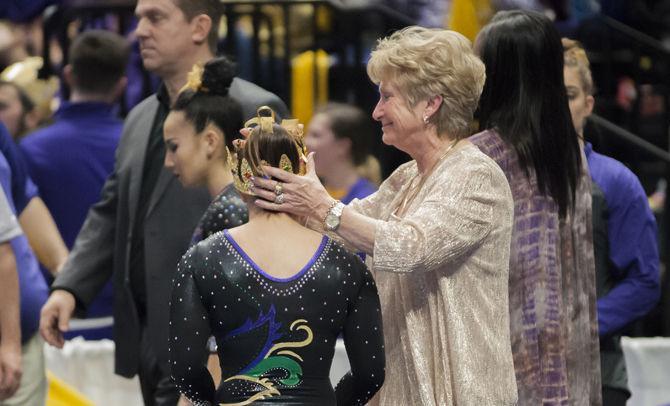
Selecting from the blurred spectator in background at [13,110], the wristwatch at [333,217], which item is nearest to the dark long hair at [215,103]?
the wristwatch at [333,217]

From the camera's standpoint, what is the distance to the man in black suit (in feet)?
17.6

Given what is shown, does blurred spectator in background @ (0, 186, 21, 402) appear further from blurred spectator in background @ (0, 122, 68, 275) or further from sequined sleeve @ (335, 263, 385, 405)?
sequined sleeve @ (335, 263, 385, 405)

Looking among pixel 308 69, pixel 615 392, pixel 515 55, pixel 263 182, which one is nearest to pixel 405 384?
pixel 263 182

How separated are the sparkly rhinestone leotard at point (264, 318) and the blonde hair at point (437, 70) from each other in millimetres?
511

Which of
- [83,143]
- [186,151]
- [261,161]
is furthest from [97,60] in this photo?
[261,161]

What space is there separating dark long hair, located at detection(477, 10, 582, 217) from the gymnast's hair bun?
93cm

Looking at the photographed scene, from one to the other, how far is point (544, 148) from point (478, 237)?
53cm

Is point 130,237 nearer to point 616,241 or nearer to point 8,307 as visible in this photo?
point 8,307

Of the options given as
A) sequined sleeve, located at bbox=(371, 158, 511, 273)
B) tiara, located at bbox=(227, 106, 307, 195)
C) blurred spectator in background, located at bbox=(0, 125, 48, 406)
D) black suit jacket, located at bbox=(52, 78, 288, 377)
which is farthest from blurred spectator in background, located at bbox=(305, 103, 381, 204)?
tiara, located at bbox=(227, 106, 307, 195)

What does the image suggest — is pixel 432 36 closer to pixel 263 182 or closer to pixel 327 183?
pixel 263 182

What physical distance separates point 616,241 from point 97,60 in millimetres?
→ 3460

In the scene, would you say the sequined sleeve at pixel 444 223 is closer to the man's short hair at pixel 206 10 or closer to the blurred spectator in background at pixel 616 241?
the blurred spectator in background at pixel 616 241

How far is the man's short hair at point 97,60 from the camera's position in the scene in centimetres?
789

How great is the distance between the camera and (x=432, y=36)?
4.09 meters
